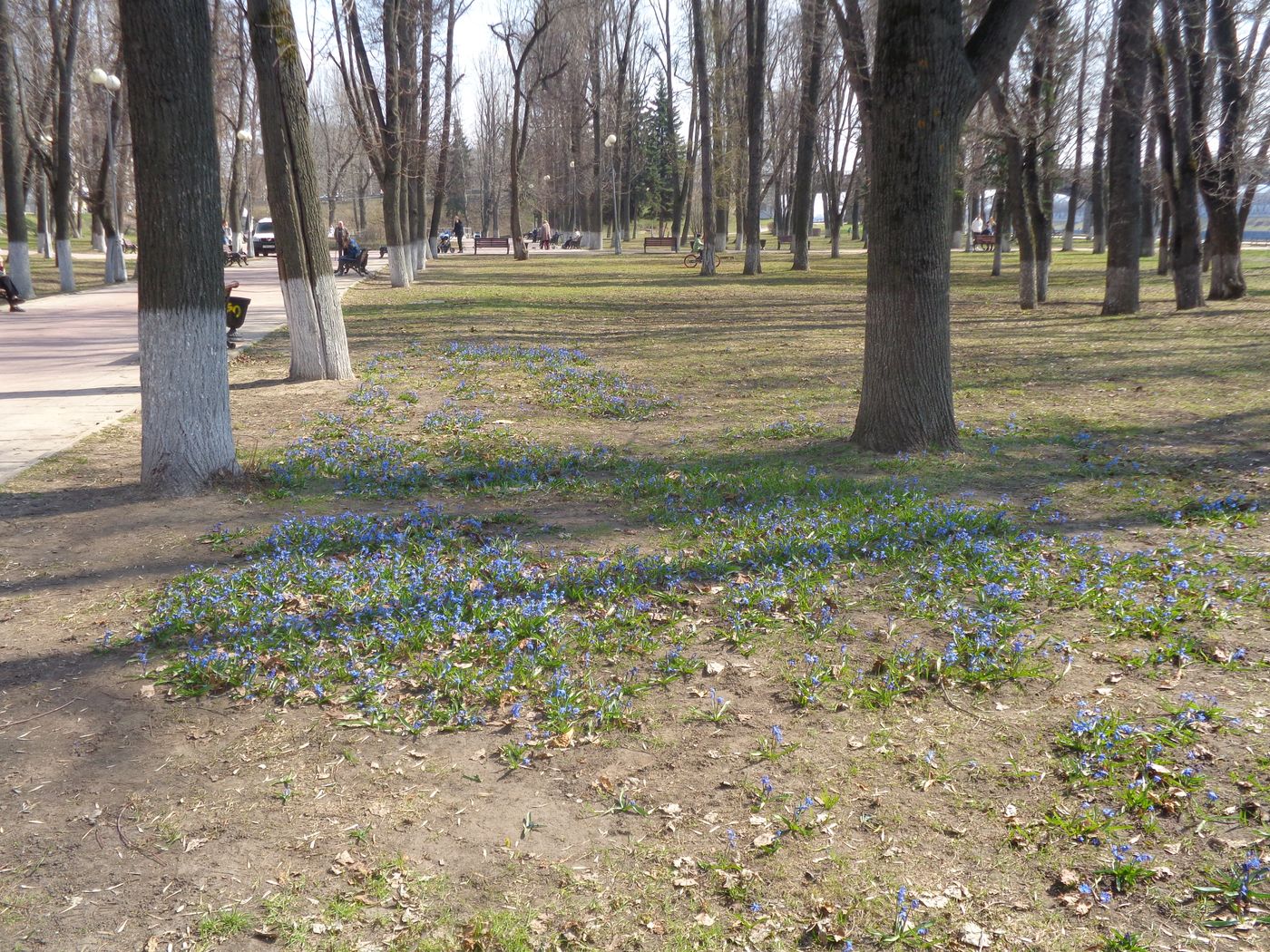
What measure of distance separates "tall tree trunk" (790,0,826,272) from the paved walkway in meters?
16.5

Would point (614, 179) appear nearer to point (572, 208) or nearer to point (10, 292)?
point (572, 208)

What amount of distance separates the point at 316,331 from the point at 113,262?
65.3 ft

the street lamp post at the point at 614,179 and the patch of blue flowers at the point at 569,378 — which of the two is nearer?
the patch of blue flowers at the point at 569,378

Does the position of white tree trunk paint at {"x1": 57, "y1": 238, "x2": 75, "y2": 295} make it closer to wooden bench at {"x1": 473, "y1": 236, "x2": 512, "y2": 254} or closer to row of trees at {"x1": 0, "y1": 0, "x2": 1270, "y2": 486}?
row of trees at {"x1": 0, "y1": 0, "x2": 1270, "y2": 486}

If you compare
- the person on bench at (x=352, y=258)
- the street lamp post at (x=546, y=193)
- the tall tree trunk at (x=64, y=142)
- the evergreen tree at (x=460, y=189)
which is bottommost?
the person on bench at (x=352, y=258)

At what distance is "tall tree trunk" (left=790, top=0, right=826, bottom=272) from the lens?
88.7 ft

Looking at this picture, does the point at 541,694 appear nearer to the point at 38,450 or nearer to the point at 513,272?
the point at 38,450

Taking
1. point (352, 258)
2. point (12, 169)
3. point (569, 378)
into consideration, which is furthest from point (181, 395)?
point (352, 258)

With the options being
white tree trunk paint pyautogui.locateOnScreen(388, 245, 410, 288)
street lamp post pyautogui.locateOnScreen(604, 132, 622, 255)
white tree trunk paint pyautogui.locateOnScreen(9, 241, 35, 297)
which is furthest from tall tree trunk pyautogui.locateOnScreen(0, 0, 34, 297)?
street lamp post pyautogui.locateOnScreen(604, 132, 622, 255)

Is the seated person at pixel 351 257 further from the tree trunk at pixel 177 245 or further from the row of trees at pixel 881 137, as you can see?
the tree trunk at pixel 177 245

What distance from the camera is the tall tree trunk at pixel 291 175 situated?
9.56 m

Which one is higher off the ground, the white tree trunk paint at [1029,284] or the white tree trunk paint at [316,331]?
the white tree trunk paint at [1029,284]

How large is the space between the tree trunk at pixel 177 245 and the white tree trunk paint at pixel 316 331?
3.68m

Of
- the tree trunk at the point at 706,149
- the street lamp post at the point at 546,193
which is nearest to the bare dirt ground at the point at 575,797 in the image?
the tree trunk at the point at 706,149
